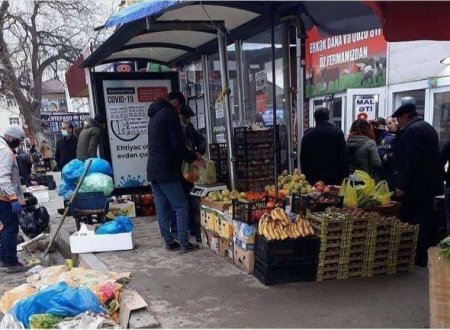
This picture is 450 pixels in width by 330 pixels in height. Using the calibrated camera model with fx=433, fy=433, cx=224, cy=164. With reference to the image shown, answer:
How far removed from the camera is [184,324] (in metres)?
3.28

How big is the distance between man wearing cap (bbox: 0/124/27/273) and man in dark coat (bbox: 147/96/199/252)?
180cm

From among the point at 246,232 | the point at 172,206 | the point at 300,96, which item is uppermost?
the point at 300,96

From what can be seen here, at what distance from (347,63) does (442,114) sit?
12.5 feet

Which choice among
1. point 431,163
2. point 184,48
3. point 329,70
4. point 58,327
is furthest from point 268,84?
point 329,70

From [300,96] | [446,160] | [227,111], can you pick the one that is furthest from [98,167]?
[446,160]

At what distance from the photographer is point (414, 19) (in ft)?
9.47

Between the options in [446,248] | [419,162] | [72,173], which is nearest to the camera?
[446,248]

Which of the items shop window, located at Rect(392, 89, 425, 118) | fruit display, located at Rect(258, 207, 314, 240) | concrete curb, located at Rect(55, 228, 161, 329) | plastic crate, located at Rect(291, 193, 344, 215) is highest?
shop window, located at Rect(392, 89, 425, 118)

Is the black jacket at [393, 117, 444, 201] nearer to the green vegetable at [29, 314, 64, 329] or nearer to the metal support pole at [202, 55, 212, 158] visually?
the metal support pole at [202, 55, 212, 158]

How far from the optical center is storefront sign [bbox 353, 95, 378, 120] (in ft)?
30.5

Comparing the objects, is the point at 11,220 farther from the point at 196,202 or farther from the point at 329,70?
the point at 329,70

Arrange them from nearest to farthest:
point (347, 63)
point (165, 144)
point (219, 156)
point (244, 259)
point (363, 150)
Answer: point (244, 259)
point (165, 144)
point (363, 150)
point (219, 156)
point (347, 63)

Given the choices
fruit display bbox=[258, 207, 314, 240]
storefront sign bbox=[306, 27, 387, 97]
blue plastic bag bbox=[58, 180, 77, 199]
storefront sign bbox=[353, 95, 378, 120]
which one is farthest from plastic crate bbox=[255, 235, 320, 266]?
storefront sign bbox=[306, 27, 387, 97]

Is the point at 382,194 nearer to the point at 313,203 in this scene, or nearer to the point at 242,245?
the point at 313,203
